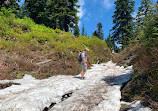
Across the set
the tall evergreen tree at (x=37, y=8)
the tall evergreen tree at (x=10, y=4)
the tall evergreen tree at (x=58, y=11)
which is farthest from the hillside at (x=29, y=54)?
the tall evergreen tree at (x=37, y=8)

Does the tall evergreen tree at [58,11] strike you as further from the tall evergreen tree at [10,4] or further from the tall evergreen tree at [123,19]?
the tall evergreen tree at [123,19]

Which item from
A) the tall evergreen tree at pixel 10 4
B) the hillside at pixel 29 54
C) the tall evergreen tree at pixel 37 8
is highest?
the tall evergreen tree at pixel 37 8

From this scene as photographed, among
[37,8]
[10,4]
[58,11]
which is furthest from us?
[37,8]

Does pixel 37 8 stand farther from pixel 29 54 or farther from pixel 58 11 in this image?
pixel 29 54

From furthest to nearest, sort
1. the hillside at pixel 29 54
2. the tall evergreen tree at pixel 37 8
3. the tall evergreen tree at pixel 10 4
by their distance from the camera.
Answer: the tall evergreen tree at pixel 37 8 < the tall evergreen tree at pixel 10 4 < the hillside at pixel 29 54

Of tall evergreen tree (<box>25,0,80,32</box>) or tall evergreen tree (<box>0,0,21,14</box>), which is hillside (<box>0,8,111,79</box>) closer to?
tall evergreen tree (<box>0,0,21,14</box>)

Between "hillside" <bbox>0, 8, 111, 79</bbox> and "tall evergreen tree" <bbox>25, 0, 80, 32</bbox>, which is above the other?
"tall evergreen tree" <bbox>25, 0, 80, 32</bbox>

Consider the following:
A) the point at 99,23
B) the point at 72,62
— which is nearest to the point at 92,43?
the point at 72,62

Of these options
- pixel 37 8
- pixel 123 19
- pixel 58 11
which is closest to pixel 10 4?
pixel 58 11

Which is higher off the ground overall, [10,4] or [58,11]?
[58,11]

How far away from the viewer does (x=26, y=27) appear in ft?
41.7

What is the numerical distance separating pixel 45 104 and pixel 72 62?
6669 mm

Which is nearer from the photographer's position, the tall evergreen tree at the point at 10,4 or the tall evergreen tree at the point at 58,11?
the tall evergreen tree at the point at 10,4

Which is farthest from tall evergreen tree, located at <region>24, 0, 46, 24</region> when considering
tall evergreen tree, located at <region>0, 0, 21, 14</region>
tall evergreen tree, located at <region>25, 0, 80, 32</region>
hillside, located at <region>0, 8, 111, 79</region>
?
hillside, located at <region>0, 8, 111, 79</region>
